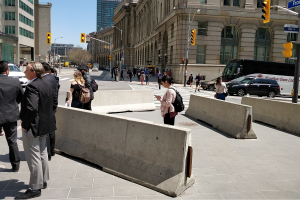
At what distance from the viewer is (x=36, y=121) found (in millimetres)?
4035

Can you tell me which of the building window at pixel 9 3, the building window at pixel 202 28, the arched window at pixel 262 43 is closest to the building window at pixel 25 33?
the building window at pixel 9 3

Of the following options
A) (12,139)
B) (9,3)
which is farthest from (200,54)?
(9,3)

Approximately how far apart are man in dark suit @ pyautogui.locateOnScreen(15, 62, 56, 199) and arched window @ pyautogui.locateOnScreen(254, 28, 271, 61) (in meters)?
41.3

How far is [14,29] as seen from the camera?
6844 centimetres

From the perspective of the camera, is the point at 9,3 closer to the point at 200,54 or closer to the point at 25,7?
the point at 25,7

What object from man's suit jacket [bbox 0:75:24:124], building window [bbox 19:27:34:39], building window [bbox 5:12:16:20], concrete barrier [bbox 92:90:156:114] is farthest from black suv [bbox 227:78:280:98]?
building window [bbox 19:27:34:39]

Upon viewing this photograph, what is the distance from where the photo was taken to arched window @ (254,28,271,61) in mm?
41219

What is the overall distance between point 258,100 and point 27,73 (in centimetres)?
949

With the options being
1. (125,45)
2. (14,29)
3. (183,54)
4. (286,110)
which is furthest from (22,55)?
(286,110)

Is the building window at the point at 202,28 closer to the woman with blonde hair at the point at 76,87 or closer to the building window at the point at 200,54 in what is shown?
the building window at the point at 200,54

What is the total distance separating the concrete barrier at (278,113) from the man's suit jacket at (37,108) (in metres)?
8.13

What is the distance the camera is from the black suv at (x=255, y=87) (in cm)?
2481

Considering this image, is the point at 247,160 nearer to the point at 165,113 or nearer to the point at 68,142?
the point at 165,113

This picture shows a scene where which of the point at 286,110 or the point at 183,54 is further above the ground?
the point at 183,54
